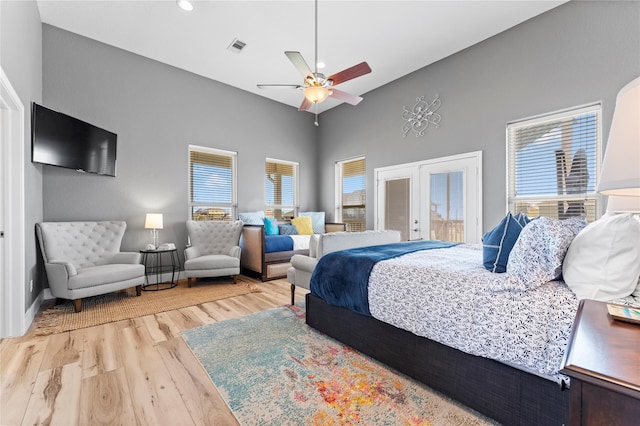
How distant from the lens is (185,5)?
3.16 metres

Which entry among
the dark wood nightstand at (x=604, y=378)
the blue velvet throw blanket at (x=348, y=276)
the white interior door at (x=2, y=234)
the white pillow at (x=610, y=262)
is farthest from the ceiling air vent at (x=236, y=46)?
the dark wood nightstand at (x=604, y=378)

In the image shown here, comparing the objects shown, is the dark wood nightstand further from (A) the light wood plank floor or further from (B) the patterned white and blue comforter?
(A) the light wood plank floor

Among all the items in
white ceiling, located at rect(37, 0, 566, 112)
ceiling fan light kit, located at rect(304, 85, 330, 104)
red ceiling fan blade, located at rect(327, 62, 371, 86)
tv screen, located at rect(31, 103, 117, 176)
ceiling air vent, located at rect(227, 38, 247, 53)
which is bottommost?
tv screen, located at rect(31, 103, 117, 176)

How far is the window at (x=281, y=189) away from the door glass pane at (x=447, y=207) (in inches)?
116

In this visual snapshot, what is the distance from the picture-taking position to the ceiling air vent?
12.7ft

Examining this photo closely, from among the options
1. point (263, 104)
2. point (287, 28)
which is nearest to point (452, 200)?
point (287, 28)

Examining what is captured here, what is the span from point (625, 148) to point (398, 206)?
4.28m

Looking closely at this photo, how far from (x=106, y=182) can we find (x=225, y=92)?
8.18 ft

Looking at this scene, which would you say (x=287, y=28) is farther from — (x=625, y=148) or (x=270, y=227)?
(x=625, y=148)

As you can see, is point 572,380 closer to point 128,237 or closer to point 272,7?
point 272,7

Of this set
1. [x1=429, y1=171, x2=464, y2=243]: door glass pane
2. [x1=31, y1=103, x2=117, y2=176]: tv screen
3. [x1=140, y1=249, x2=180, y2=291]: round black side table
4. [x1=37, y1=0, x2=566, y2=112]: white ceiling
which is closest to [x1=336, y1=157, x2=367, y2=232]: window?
[x1=429, y1=171, x2=464, y2=243]: door glass pane

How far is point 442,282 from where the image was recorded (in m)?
1.64

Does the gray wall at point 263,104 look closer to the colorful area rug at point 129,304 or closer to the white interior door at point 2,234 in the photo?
the colorful area rug at point 129,304

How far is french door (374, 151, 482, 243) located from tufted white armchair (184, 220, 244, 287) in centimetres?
266
